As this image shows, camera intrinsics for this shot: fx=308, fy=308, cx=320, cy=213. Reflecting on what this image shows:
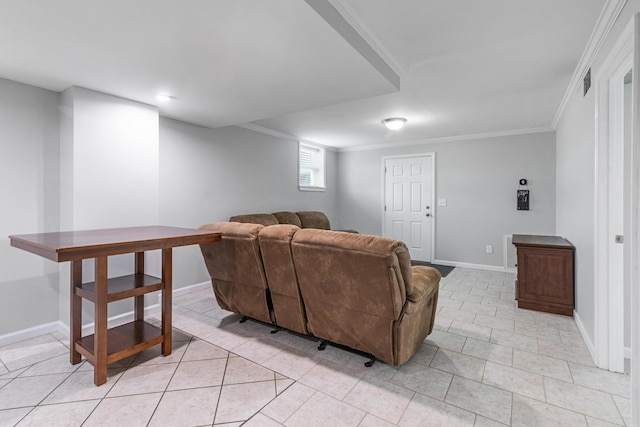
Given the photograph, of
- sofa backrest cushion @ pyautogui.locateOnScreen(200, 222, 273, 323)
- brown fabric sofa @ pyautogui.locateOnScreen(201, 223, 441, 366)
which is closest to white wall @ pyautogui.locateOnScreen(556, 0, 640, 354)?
brown fabric sofa @ pyautogui.locateOnScreen(201, 223, 441, 366)

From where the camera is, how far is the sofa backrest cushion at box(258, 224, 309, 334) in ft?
7.38

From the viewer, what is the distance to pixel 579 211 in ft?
9.32

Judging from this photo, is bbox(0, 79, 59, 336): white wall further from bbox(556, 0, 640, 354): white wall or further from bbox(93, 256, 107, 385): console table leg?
bbox(556, 0, 640, 354): white wall

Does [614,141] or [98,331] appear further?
[614,141]

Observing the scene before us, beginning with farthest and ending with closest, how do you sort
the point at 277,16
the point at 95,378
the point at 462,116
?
1. the point at 462,116
2. the point at 95,378
3. the point at 277,16

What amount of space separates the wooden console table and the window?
3603 millimetres

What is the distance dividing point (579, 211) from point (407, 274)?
211 centimetres

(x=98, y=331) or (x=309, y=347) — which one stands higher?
(x=98, y=331)

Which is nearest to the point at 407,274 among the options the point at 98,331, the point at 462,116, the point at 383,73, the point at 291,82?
the point at 383,73


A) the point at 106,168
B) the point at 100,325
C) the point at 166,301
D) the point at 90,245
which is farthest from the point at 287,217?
the point at 90,245

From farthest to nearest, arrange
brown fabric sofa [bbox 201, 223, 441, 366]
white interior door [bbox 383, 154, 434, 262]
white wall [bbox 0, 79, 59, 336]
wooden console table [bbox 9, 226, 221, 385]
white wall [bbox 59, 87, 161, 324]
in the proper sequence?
white interior door [bbox 383, 154, 434, 262] < white wall [bbox 59, 87, 161, 324] < white wall [bbox 0, 79, 59, 336] < brown fabric sofa [bbox 201, 223, 441, 366] < wooden console table [bbox 9, 226, 221, 385]

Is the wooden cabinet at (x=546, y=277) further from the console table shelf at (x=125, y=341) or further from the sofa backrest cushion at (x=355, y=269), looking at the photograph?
the console table shelf at (x=125, y=341)

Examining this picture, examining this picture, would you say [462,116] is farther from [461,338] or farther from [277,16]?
[277,16]

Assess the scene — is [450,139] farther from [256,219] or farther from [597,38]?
[256,219]
